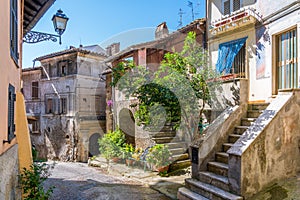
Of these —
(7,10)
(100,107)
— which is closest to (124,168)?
(7,10)

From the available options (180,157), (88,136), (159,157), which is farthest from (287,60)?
(88,136)

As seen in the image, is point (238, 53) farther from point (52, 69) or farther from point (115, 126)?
point (52, 69)

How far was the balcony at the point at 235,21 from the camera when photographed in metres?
8.87

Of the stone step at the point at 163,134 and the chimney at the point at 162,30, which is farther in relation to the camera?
the chimney at the point at 162,30

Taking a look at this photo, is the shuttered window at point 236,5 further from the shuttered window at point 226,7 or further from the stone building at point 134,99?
the stone building at point 134,99

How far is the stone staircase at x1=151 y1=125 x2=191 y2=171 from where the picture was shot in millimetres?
9628

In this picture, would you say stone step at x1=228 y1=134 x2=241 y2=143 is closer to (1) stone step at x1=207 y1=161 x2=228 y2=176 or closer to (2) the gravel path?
(1) stone step at x1=207 y1=161 x2=228 y2=176

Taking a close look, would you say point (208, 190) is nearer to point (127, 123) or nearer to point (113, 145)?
point (113, 145)

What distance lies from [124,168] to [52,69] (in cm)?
1460

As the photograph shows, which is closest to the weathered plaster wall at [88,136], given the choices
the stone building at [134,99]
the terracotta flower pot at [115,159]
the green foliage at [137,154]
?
the stone building at [134,99]

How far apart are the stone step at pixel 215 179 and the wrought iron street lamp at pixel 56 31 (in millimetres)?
5653

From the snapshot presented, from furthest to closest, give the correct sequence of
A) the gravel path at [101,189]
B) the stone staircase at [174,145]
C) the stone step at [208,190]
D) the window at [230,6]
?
the window at [230,6], the stone staircase at [174,145], the gravel path at [101,189], the stone step at [208,190]

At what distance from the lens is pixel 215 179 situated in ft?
18.2

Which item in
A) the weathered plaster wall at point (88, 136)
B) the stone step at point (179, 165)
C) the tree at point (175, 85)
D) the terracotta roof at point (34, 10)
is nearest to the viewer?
the terracotta roof at point (34, 10)
